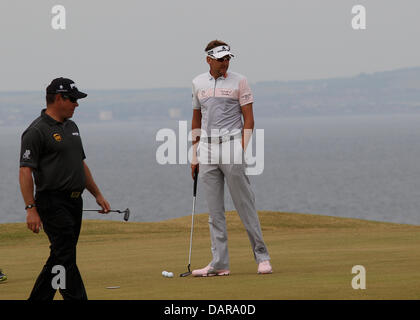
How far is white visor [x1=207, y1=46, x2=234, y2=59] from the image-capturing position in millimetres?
10469

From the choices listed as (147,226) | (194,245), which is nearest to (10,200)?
(147,226)

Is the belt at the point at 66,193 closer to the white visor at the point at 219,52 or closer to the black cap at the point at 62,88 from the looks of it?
the black cap at the point at 62,88

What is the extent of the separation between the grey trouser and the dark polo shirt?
8.66 feet

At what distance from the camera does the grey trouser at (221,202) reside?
10.7 metres

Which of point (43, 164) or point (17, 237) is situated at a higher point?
point (43, 164)

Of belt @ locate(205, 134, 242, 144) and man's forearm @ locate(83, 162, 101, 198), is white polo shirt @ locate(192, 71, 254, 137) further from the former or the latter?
man's forearm @ locate(83, 162, 101, 198)

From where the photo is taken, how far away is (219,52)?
10.5 m

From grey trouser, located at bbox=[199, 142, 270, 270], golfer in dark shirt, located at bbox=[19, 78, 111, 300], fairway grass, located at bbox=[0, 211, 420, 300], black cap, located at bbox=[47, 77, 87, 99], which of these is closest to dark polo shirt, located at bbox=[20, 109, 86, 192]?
golfer in dark shirt, located at bbox=[19, 78, 111, 300]

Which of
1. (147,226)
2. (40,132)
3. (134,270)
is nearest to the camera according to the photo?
(40,132)

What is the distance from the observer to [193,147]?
1102cm

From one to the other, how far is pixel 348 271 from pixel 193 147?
2225 millimetres

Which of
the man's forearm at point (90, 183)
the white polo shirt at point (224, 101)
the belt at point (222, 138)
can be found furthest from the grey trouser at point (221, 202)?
the man's forearm at point (90, 183)

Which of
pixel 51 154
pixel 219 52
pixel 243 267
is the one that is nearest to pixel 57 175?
pixel 51 154
